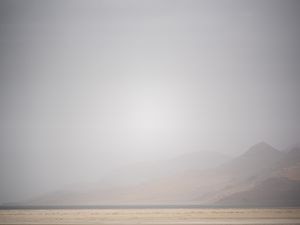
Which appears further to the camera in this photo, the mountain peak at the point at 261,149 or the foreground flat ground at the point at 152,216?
the mountain peak at the point at 261,149

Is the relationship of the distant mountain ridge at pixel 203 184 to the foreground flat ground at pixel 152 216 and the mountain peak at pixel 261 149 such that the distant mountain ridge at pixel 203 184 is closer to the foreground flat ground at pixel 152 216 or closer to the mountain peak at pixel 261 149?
the mountain peak at pixel 261 149

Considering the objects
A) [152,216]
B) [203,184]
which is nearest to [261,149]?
[203,184]

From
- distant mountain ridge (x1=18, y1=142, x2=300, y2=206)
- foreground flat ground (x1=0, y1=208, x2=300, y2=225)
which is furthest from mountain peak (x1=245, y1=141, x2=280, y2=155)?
foreground flat ground (x1=0, y1=208, x2=300, y2=225)

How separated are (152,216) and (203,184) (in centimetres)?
193

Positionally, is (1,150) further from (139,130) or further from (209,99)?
(209,99)

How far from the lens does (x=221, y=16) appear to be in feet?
40.1

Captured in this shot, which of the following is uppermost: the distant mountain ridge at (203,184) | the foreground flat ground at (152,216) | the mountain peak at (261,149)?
the mountain peak at (261,149)

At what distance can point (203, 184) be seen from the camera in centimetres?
1173

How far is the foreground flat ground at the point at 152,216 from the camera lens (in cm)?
981

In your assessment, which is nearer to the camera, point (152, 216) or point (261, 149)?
point (152, 216)

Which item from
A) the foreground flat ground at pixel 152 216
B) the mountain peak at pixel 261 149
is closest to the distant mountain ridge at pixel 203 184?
the mountain peak at pixel 261 149

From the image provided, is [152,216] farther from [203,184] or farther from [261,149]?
[261,149]

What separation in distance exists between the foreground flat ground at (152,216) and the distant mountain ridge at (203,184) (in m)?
0.32

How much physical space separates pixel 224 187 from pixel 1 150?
6327 mm
